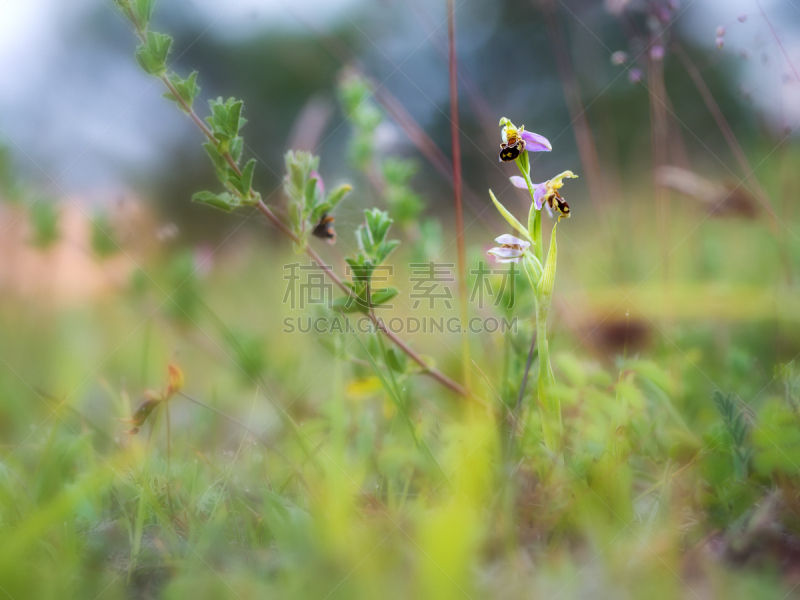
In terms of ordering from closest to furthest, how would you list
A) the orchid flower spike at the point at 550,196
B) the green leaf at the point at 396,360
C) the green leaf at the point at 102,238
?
the orchid flower spike at the point at 550,196 < the green leaf at the point at 396,360 < the green leaf at the point at 102,238

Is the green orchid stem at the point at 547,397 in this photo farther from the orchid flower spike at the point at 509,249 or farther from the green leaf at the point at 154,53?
the green leaf at the point at 154,53

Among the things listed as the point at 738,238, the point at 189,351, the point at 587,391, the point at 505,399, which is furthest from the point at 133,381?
the point at 738,238

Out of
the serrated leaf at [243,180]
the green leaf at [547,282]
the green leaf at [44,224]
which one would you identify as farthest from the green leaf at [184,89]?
the green leaf at [44,224]

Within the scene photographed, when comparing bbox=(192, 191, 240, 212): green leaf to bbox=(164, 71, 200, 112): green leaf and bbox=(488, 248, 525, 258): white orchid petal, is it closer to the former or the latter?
bbox=(164, 71, 200, 112): green leaf

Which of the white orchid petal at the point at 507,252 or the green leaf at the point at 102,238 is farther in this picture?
the green leaf at the point at 102,238

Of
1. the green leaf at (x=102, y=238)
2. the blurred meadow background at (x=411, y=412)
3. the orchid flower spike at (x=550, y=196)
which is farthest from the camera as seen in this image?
the green leaf at (x=102, y=238)

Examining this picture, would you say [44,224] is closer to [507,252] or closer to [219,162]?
[219,162]
